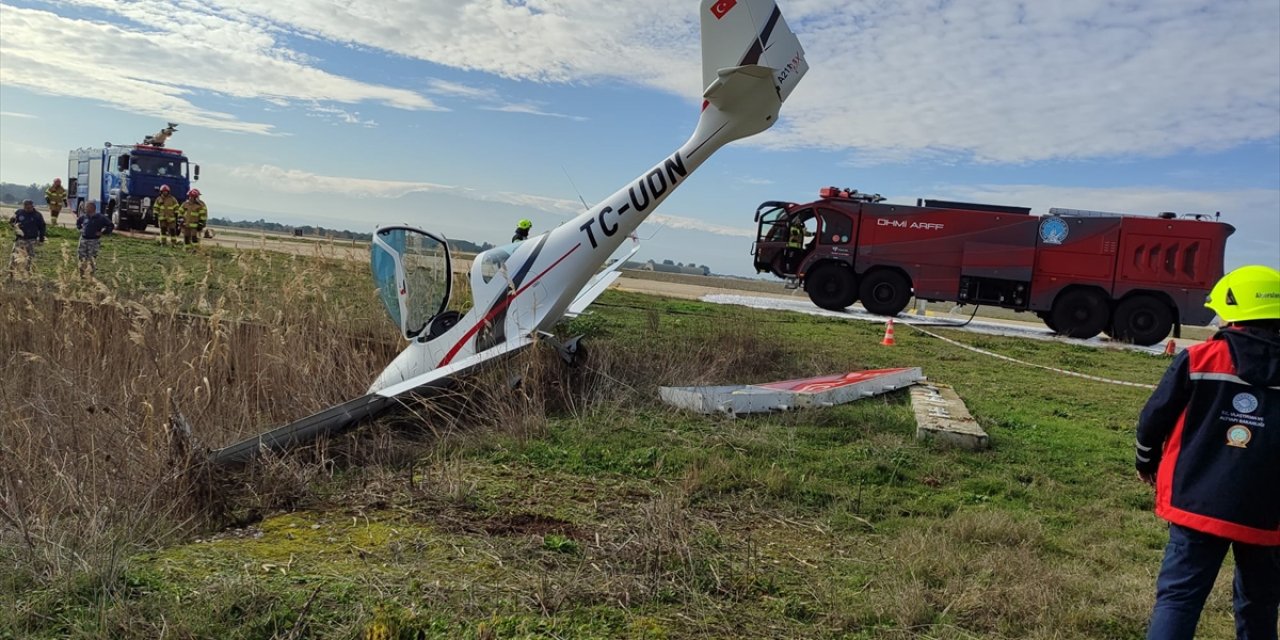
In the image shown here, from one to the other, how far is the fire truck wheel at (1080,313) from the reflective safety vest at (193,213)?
19.2 metres

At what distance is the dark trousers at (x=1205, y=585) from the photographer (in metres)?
3.04

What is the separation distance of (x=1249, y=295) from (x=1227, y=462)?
1.99ft

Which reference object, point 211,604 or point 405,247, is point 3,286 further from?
point 211,604

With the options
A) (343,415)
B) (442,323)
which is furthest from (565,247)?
(343,415)

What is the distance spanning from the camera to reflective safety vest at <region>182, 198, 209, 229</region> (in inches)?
746

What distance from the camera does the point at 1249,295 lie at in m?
3.04

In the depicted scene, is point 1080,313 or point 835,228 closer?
point 1080,313

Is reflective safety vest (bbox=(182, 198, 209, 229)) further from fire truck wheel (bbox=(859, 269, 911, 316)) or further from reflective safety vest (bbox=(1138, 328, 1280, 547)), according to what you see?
reflective safety vest (bbox=(1138, 328, 1280, 547))

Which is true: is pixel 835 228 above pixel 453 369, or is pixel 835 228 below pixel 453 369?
above

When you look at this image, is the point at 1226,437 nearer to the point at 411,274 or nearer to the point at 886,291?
the point at 411,274

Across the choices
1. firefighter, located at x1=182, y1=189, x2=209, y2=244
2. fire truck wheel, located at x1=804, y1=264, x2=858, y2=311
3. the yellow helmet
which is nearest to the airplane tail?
the yellow helmet

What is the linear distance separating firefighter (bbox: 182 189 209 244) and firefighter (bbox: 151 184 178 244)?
0.51 m

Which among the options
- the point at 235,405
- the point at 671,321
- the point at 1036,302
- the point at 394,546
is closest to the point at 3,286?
the point at 235,405

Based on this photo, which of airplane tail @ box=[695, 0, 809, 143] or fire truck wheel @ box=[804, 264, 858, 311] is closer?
airplane tail @ box=[695, 0, 809, 143]
